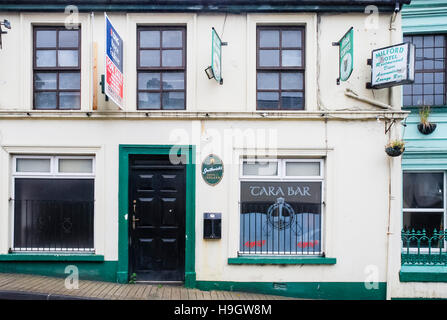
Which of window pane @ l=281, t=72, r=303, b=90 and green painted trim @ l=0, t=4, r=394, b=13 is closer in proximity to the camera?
green painted trim @ l=0, t=4, r=394, b=13

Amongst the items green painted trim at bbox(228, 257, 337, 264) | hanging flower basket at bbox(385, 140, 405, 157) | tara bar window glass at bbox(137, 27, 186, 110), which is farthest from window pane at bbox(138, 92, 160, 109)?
hanging flower basket at bbox(385, 140, 405, 157)

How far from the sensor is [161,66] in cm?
709

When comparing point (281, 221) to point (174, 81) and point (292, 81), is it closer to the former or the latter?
point (292, 81)

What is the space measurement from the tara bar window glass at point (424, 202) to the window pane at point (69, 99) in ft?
24.6

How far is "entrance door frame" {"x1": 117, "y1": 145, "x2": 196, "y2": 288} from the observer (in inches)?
268

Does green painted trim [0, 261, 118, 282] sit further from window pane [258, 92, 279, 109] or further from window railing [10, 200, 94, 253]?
window pane [258, 92, 279, 109]

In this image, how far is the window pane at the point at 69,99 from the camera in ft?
23.2

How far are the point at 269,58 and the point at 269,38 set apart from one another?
1.42 ft

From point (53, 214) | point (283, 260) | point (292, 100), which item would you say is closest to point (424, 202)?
point (283, 260)

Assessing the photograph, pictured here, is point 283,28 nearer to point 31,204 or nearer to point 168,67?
point 168,67

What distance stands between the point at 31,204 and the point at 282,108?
18.8 ft

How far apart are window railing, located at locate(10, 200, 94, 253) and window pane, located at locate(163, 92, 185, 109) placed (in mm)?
2615

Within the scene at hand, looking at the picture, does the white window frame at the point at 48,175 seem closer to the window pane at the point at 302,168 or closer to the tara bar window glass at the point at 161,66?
the tara bar window glass at the point at 161,66

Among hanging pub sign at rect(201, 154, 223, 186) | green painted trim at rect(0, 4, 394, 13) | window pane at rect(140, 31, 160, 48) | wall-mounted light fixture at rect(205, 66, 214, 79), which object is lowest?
hanging pub sign at rect(201, 154, 223, 186)
